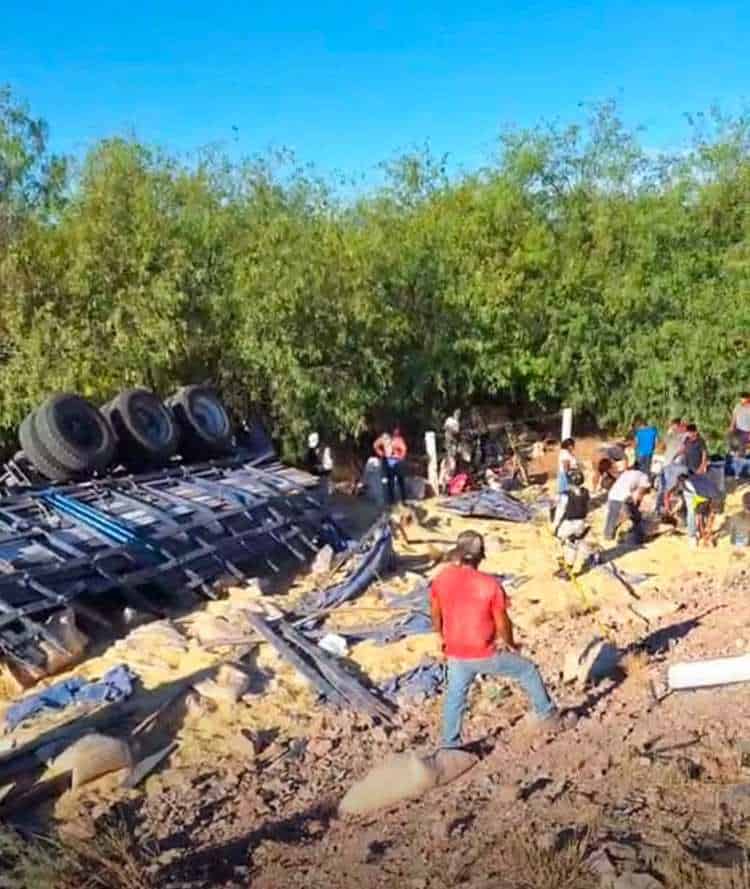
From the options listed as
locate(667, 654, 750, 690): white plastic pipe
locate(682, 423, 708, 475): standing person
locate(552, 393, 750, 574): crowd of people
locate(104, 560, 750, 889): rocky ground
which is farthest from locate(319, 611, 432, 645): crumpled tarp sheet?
locate(682, 423, 708, 475): standing person

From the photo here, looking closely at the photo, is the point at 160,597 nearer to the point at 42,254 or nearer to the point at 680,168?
the point at 42,254

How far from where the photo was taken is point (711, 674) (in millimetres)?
Result: 8305

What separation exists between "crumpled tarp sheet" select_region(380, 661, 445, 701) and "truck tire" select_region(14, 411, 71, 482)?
19.2 ft

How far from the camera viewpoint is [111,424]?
46.5 ft

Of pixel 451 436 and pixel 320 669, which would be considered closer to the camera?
pixel 320 669

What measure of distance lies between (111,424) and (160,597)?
3632 mm

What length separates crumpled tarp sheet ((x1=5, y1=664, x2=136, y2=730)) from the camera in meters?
8.37

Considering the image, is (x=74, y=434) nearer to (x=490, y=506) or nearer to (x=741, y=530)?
(x=490, y=506)

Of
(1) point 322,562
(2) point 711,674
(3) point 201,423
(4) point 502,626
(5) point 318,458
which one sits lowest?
(1) point 322,562

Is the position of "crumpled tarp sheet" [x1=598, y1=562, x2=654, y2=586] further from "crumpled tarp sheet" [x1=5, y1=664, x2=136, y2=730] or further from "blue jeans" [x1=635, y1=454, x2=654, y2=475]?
"crumpled tarp sheet" [x1=5, y1=664, x2=136, y2=730]

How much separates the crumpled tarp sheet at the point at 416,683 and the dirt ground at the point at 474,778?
0.77ft

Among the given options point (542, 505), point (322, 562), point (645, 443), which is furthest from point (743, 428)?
point (322, 562)

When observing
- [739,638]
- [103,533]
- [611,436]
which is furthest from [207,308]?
[739,638]

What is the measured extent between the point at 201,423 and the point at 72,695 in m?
7.35
